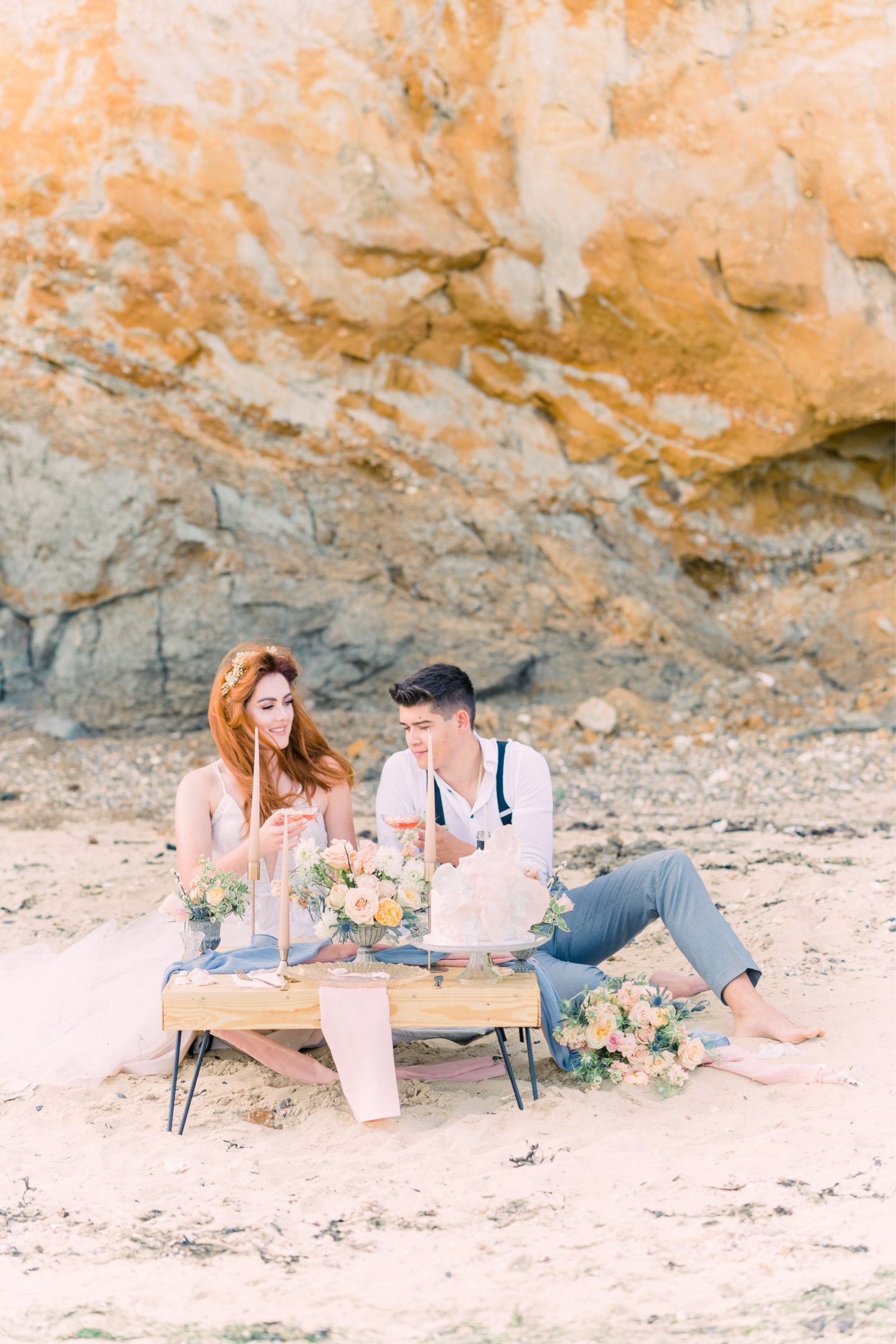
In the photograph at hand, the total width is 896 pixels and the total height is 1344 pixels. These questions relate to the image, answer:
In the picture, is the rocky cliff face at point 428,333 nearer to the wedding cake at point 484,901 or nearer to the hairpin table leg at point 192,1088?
the hairpin table leg at point 192,1088

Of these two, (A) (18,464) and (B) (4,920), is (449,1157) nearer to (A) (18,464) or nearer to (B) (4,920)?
(B) (4,920)

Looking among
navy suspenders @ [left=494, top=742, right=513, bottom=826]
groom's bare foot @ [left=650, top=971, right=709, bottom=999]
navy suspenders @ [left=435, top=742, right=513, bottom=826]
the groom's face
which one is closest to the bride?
navy suspenders @ [left=435, top=742, right=513, bottom=826]

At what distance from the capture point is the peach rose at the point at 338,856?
3.70 metres

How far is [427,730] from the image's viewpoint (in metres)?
4.25

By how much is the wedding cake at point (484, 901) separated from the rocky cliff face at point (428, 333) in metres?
5.93

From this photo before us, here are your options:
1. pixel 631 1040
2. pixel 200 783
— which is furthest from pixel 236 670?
pixel 631 1040

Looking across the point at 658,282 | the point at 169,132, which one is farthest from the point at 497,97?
the point at 169,132

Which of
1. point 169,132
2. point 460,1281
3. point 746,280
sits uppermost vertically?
point 169,132

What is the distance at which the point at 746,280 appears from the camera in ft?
29.9

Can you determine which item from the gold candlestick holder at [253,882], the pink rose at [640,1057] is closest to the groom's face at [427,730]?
the gold candlestick holder at [253,882]

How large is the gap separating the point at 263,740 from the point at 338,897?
906mm

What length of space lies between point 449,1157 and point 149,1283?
3.07 feet

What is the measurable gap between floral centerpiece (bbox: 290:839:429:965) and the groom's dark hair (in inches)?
22.6

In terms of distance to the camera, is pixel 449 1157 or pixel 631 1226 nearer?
pixel 631 1226
